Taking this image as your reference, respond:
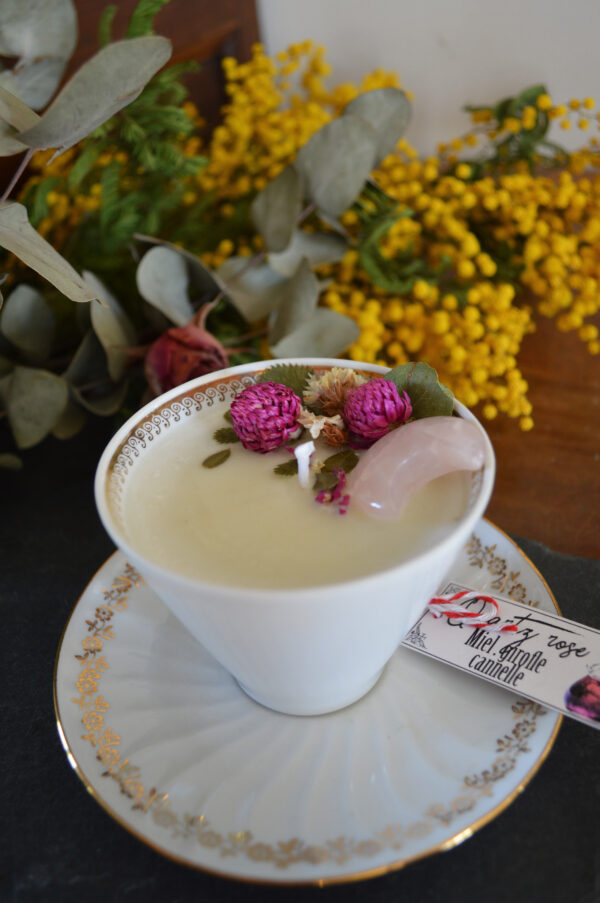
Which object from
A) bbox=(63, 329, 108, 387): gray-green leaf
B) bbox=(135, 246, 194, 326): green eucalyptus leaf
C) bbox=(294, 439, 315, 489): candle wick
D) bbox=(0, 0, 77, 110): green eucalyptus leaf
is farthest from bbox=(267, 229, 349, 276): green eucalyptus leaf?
bbox=(294, 439, 315, 489): candle wick

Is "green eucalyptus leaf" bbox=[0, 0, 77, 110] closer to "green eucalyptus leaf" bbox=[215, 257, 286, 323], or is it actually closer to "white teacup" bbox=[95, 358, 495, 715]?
"green eucalyptus leaf" bbox=[215, 257, 286, 323]

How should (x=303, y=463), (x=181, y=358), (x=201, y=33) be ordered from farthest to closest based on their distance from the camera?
(x=201, y=33) → (x=181, y=358) → (x=303, y=463)

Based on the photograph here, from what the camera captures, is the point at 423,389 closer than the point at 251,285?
Yes

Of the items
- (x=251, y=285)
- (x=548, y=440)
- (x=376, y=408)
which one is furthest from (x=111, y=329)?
(x=548, y=440)

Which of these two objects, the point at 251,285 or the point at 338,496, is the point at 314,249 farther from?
the point at 338,496

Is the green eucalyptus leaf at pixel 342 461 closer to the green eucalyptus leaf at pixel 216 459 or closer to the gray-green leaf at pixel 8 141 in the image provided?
the green eucalyptus leaf at pixel 216 459

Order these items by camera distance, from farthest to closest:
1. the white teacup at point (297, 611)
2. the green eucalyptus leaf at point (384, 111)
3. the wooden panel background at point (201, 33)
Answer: the wooden panel background at point (201, 33), the green eucalyptus leaf at point (384, 111), the white teacup at point (297, 611)

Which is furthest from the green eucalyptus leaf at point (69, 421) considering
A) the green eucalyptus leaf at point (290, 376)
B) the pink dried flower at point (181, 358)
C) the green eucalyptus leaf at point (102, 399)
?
the green eucalyptus leaf at point (290, 376)
